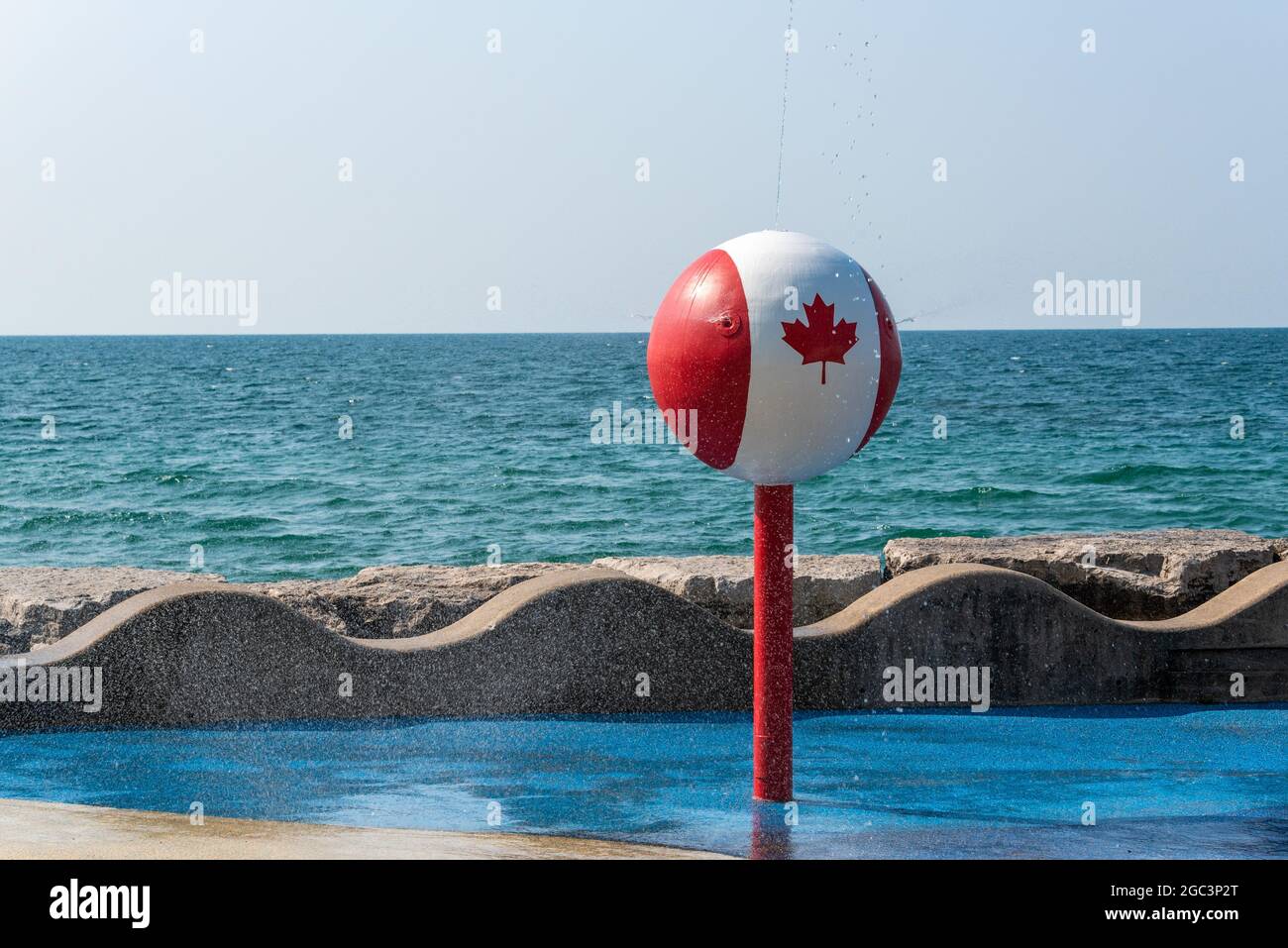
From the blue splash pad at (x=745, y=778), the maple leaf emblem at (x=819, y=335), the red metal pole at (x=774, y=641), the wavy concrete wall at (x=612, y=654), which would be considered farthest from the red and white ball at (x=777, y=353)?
the wavy concrete wall at (x=612, y=654)

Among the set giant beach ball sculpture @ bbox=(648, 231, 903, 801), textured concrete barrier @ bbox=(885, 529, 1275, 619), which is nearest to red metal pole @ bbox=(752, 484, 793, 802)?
giant beach ball sculpture @ bbox=(648, 231, 903, 801)

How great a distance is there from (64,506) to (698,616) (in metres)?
22.2

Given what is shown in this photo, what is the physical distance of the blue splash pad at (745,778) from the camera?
5188mm

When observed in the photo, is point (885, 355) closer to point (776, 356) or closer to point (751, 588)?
point (776, 356)

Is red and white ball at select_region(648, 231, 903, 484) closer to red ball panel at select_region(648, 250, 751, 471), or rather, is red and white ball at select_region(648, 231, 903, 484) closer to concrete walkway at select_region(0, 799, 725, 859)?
red ball panel at select_region(648, 250, 751, 471)

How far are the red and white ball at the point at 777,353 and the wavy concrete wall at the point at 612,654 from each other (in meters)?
1.92

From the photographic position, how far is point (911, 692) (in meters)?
7.08

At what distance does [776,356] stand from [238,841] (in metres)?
2.35

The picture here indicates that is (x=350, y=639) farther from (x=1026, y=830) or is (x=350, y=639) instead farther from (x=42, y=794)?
(x=1026, y=830)

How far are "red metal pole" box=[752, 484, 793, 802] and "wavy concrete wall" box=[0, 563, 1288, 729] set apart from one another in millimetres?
1520

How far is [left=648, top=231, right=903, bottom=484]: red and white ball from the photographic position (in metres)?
4.91

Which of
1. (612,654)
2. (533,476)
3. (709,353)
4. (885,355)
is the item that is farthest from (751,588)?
(533,476)
